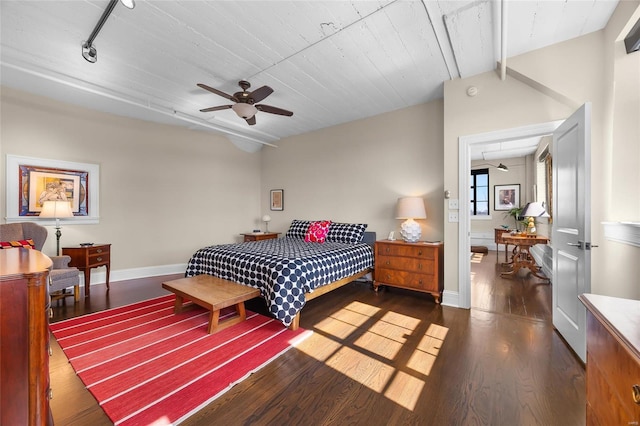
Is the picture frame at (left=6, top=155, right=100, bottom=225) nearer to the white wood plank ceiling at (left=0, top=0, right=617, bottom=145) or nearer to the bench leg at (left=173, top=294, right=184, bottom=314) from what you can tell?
the white wood plank ceiling at (left=0, top=0, right=617, bottom=145)

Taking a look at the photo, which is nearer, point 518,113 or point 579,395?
point 579,395

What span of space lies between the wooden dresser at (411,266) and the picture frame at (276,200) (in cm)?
264

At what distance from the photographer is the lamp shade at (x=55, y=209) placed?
10.8 ft

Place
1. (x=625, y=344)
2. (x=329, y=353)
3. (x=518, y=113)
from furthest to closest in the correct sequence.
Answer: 1. (x=518, y=113)
2. (x=329, y=353)
3. (x=625, y=344)

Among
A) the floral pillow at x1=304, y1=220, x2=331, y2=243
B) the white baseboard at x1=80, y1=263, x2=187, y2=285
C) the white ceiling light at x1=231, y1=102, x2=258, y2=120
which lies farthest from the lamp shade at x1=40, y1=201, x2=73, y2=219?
the floral pillow at x1=304, y1=220, x2=331, y2=243

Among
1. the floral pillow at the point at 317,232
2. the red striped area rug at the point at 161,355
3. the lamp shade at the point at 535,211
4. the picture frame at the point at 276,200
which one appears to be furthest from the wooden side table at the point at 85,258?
the lamp shade at the point at 535,211

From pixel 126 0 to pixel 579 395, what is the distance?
3800 mm

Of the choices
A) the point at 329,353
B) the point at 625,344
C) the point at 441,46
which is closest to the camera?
the point at 625,344

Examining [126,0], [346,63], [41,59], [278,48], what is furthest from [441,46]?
[41,59]

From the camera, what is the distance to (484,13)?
2150 millimetres

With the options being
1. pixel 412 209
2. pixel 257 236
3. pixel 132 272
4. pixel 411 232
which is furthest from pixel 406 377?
pixel 132 272

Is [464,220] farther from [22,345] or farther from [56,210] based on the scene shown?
[56,210]

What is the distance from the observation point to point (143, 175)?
4.49 m

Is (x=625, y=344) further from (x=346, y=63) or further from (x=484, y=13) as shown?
(x=346, y=63)
